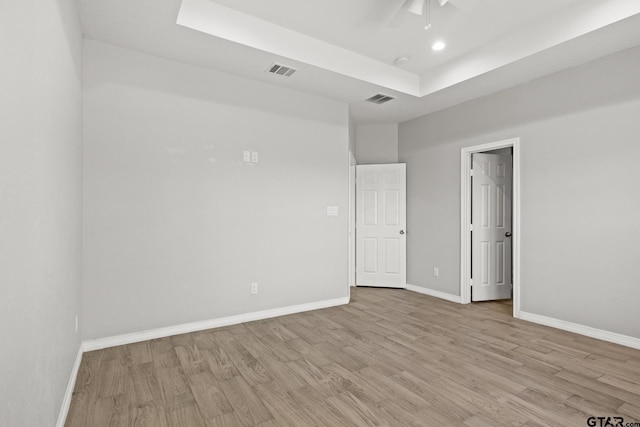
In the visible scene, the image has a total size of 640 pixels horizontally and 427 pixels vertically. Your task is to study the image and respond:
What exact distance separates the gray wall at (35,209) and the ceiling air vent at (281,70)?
1741 millimetres

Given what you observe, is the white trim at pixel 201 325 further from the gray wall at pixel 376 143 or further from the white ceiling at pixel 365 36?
the white ceiling at pixel 365 36

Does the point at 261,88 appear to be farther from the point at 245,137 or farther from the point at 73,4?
the point at 73,4

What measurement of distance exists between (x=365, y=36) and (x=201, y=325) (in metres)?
3.47

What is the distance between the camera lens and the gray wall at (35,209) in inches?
42.8

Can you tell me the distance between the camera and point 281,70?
3576mm

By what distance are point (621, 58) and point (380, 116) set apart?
9.50ft

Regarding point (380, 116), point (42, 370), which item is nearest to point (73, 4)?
point (42, 370)

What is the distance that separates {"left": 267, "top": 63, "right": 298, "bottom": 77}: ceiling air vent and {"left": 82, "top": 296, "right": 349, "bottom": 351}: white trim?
8.95 feet

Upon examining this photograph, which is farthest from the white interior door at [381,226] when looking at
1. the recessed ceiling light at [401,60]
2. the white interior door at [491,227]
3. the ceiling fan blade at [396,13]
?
the ceiling fan blade at [396,13]

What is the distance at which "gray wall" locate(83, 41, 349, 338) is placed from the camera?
3.02 metres

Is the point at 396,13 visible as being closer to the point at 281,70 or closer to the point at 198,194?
the point at 281,70

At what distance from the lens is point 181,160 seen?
338 cm

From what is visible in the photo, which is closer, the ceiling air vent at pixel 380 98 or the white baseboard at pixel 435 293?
the ceiling air vent at pixel 380 98

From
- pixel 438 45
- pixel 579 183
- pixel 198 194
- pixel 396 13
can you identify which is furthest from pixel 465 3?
pixel 198 194
